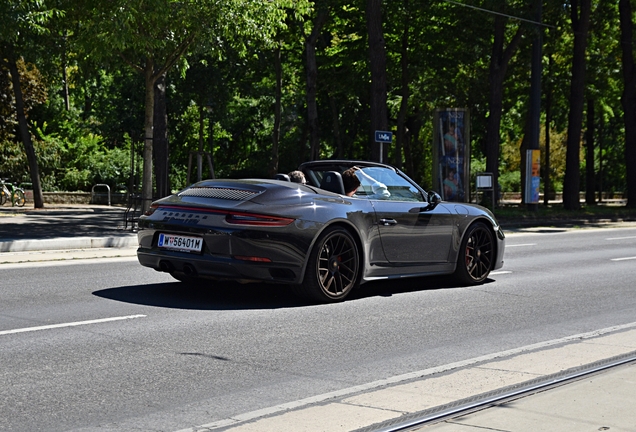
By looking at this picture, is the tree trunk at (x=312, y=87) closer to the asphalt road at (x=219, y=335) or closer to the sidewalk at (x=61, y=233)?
the sidewalk at (x=61, y=233)

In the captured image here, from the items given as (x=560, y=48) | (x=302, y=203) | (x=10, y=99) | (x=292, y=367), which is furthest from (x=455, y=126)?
(x=292, y=367)

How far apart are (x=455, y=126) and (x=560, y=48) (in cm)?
1564

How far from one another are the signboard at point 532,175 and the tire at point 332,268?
23.6 m

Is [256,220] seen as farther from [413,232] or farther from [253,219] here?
[413,232]

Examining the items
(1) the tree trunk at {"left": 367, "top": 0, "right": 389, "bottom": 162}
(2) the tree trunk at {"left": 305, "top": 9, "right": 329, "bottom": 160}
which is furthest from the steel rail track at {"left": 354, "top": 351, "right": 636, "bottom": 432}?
(2) the tree trunk at {"left": 305, "top": 9, "right": 329, "bottom": 160}

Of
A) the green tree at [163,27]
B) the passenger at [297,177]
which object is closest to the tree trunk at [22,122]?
the green tree at [163,27]

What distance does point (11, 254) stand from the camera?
47.7 feet

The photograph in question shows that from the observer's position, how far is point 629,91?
38.9 m

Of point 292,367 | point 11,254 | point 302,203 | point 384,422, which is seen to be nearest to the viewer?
point 384,422

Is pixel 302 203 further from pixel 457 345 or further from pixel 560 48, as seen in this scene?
pixel 560 48

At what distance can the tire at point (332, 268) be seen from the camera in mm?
9367

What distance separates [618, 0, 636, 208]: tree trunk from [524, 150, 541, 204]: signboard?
776 cm

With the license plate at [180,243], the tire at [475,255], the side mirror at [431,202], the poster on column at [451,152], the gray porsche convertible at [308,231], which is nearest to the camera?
the gray porsche convertible at [308,231]

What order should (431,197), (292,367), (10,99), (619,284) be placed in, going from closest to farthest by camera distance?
(292,367), (431,197), (619,284), (10,99)
